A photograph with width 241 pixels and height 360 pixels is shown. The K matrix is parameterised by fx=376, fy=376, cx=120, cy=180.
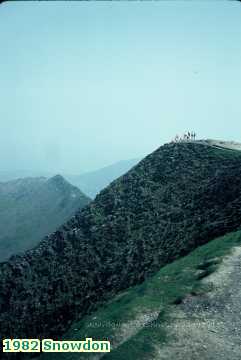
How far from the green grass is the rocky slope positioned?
6.30 meters

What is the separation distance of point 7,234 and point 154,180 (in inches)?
5195

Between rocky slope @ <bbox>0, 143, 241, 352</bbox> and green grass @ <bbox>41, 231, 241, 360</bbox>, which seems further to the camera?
rocky slope @ <bbox>0, 143, 241, 352</bbox>

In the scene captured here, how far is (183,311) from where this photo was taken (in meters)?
20.6

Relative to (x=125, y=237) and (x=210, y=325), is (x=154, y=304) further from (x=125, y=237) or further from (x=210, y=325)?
(x=125, y=237)

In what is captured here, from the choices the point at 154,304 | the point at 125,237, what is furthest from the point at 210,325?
the point at 125,237

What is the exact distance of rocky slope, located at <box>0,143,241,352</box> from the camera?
39.5m

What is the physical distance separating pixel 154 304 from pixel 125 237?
28.1 m

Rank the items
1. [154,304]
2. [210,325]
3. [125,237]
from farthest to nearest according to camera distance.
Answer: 1. [125,237]
2. [154,304]
3. [210,325]

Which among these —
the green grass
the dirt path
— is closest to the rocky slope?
the green grass

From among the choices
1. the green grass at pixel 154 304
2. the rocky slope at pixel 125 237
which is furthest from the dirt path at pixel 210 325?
the rocky slope at pixel 125 237

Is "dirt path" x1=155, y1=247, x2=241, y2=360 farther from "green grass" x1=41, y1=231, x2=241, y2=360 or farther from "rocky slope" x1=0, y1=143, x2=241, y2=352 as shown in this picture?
"rocky slope" x1=0, y1=143, x2=241, y2=352

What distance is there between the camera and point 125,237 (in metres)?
51.1

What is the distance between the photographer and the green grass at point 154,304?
1794 centimetres

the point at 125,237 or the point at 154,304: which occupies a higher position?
the point at 154,304
